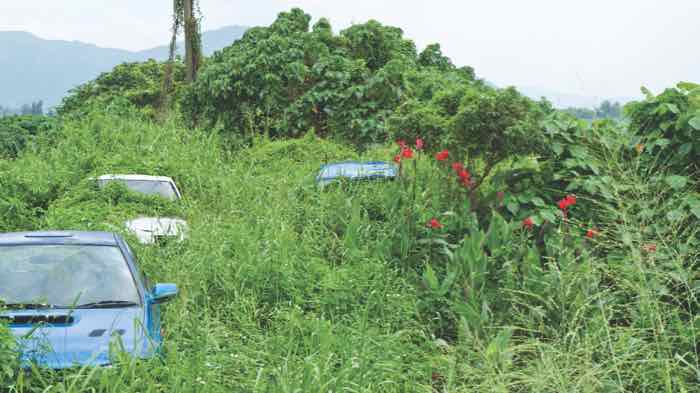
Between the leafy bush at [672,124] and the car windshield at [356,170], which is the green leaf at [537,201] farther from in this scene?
the car windshield at [356,170]

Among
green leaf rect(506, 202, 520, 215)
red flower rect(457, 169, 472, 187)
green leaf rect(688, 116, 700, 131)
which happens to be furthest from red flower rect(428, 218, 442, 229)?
green leaf rect(688, 116, 700, 131)

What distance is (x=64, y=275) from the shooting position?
5.71m

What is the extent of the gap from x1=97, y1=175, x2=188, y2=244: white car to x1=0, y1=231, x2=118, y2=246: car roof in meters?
2.31

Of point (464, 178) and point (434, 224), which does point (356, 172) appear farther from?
point (434, 224)

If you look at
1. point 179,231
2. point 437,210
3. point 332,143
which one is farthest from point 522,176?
point 332,143

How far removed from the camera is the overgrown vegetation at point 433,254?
4.52 metres

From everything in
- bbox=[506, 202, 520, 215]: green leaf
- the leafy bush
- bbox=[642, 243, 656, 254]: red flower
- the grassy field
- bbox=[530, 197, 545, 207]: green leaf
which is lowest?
the grassy field

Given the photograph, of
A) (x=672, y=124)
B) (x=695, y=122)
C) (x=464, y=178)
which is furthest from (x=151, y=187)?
(x=695, y=122)

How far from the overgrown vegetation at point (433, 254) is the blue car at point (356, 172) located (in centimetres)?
21

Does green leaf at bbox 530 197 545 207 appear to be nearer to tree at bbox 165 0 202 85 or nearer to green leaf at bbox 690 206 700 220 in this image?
green leaf at bbox 690 206 700 220

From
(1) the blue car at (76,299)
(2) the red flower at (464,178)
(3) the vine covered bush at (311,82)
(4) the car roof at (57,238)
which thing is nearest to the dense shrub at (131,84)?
(3) the vine covered bush at (311,82)

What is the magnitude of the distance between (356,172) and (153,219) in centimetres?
269

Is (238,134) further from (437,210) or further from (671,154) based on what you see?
(671,154)

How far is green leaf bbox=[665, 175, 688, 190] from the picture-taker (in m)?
7.28
